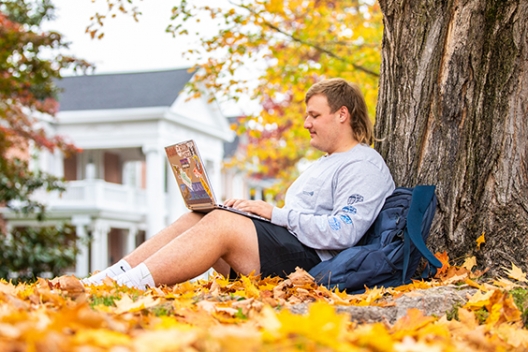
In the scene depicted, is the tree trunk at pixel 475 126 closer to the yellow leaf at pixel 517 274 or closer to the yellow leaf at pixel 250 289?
the yellow leaf at pixel 517 274

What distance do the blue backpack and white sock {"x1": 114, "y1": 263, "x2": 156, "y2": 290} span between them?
35.3 inches

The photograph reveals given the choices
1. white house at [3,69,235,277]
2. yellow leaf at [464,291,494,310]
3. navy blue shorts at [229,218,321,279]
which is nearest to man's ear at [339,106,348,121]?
navy blue shorts at [229,218,321,279]

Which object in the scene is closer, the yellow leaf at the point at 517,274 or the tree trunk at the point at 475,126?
the yellow leaf at the point at 517,274

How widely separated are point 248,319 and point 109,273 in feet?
4.34

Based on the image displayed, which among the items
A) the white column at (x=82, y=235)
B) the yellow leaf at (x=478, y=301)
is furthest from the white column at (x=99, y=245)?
the yellow leaf at (x=478, y=301)

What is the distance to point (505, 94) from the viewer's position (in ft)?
13.4

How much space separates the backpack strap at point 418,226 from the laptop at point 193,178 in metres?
0.78

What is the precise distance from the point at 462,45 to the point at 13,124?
1038 centimetres

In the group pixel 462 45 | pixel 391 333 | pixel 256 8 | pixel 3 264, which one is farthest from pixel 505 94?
pixel 3 264

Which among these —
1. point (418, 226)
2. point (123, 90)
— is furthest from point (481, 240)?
point (123, 90)

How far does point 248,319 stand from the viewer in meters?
2.52

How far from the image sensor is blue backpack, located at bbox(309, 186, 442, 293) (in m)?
3.63

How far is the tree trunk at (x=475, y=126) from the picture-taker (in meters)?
4.02

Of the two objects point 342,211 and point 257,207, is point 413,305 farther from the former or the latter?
point 257,207
